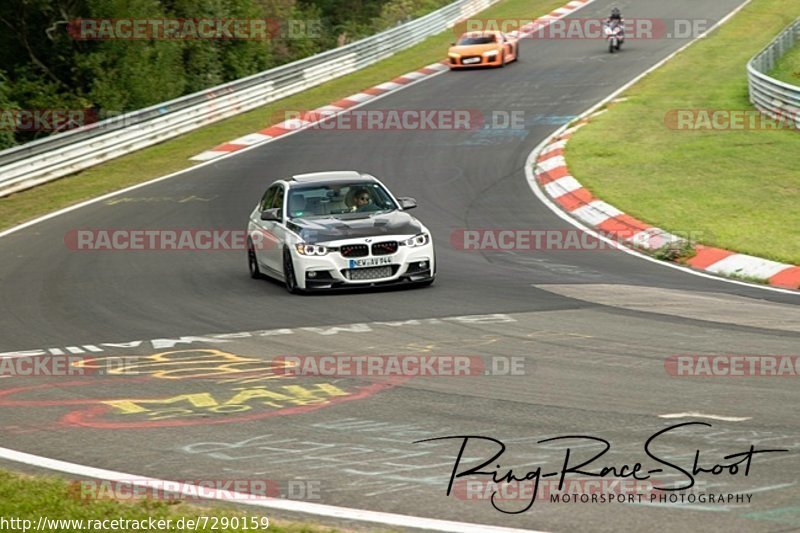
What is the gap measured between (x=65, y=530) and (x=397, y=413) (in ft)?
10.2

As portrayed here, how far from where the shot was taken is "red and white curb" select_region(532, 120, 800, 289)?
51.9ft

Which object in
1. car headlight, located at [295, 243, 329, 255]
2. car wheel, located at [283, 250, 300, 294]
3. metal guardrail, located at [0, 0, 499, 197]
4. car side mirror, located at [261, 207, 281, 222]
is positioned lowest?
metal guardrail, located at [0, 0, 499, 197]

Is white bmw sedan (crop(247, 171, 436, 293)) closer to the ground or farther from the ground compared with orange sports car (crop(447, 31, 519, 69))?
farther from the ground

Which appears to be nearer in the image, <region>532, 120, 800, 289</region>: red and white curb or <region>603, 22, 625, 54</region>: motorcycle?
<region>532, 120, 800, 289</region>: red and white curb

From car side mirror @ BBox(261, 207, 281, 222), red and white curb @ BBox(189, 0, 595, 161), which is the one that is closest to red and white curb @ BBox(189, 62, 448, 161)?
red and white curb @ BBox(189, 0, 595, 161)

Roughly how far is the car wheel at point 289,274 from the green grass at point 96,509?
857 centimetres

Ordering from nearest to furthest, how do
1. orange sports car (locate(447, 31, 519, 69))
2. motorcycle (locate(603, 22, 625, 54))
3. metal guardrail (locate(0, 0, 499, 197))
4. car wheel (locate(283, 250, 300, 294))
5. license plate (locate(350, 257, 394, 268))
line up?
1. license plate (locate(350, 257, 394, 268))
2. car wheel (locate(283, 250, 300, 294))
3. metal guardrail (locate(0, 0, 499, 197))
4. orange sports car (locate(447, 31, 519, 69))
5. motorcycle (locate(603, 22, 625, 54))

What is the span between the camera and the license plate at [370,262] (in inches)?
606

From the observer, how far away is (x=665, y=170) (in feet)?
78.1

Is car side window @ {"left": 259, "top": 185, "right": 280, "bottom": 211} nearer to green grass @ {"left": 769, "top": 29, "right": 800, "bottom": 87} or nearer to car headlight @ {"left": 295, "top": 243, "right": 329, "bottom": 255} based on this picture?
car headlight @ {"left": 295, "top": 243, "right": 329, "bottom": 255}

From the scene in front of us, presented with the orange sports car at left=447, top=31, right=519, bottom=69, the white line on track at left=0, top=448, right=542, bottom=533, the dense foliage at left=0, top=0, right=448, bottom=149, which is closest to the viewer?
the white line on track at left=0, top=448, right=542, bottom=533

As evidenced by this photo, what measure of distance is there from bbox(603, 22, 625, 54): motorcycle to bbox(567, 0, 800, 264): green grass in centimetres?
531

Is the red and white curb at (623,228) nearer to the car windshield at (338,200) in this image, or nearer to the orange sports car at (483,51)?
the car windshield at (338,200)

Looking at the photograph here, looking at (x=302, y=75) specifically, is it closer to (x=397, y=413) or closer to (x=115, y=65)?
(x=115, y=65)
